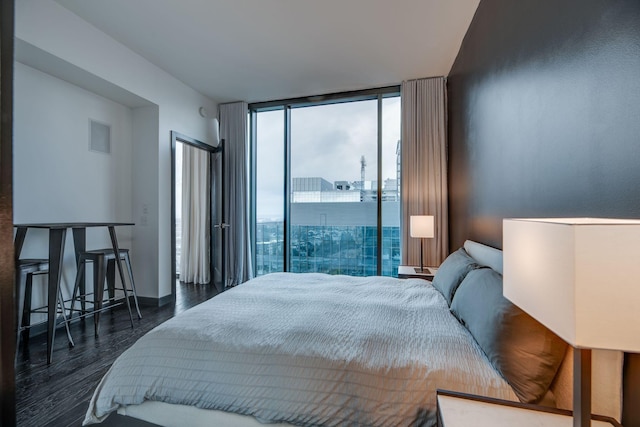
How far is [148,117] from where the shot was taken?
134 inches

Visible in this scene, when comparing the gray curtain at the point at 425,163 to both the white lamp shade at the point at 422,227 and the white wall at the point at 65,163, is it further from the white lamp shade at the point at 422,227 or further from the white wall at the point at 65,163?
the white wall at the point at 65,163

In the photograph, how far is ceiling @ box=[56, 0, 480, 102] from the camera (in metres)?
2.37

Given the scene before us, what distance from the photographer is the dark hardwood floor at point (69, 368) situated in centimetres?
160

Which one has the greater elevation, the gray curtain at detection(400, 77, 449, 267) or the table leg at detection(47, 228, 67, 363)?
the gray curtain at detection(400, 77, 449, 267)

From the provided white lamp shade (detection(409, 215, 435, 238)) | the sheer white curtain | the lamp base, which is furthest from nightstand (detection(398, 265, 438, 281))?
the sheer white curtain

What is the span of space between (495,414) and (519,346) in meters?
0.28

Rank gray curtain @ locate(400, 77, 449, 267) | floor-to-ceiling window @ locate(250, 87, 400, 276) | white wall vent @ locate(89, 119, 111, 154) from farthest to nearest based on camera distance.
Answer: floor-to-ceiling window @ locate(250, 87, 400, 276) < gray curtain @ locate(400, 77, 449, 267) < white wall vent @ locate(89, 119, 111, 154)

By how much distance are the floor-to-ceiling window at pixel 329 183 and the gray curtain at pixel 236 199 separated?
0.64ft

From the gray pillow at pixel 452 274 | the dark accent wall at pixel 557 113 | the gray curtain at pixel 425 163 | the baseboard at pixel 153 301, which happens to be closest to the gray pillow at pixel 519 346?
the dark accent wall at pixel 557 113

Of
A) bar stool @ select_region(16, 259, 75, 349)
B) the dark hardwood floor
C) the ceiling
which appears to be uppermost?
the ceiling

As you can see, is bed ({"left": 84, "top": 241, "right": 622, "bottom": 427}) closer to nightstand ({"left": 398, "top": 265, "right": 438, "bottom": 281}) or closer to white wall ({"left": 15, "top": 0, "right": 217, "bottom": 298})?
nightstand ({"left": 398, "top": 265, "right": 438, "bottom": 281})

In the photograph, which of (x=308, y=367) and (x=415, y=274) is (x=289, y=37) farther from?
(x=308, y=367)

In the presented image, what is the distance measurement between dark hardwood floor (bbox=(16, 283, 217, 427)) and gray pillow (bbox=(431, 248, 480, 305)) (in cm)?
227

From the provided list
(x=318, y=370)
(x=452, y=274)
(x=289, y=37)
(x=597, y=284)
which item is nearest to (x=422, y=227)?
(x=452, y=274)
